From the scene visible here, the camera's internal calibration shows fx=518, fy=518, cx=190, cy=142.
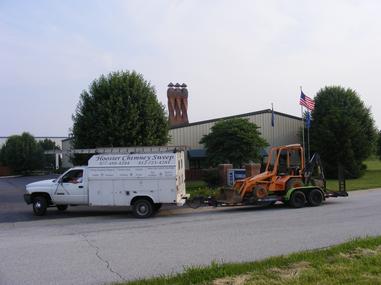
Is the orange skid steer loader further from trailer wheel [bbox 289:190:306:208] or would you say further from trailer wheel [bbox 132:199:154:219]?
trailer wheel [bbox 132:199:154:219]

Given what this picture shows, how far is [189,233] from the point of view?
1344cm

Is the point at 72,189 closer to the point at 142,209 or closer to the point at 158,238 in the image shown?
the point at 142,209

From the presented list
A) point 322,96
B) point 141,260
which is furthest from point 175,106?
point 141,260

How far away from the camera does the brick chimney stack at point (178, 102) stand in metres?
53.2

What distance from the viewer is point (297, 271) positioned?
7.41m

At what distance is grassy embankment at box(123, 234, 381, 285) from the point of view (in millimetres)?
6875

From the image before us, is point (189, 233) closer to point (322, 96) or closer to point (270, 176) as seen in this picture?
point (270, 176)

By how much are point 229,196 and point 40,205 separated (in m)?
7.42

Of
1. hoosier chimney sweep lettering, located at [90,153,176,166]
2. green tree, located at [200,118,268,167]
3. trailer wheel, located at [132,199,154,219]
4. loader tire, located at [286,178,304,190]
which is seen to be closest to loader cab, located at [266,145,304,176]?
loader tire, located at [286,178,304,190]

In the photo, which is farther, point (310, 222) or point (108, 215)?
point (108, 215)

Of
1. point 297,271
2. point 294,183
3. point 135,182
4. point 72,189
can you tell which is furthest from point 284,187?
point 297,271

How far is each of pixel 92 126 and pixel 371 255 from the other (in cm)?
2247

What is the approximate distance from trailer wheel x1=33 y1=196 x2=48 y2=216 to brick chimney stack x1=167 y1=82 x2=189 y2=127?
33.0 metres

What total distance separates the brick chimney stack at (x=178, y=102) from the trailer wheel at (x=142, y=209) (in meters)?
34.1
